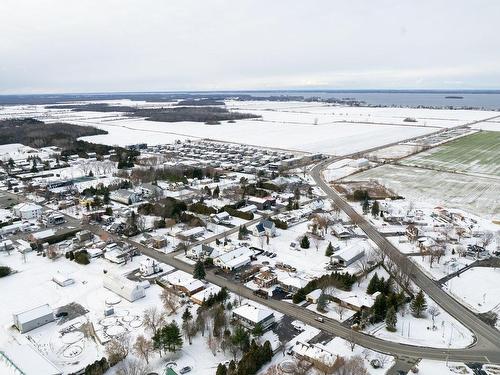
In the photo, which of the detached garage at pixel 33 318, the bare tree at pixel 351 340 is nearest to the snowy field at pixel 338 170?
the bare tree at pixel 351 340

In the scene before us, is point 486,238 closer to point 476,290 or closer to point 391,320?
point 476,290

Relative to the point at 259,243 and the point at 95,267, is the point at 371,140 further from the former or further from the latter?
the point at 95,267

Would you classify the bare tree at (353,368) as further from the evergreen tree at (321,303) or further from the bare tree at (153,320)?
the bare tree at (153,320)

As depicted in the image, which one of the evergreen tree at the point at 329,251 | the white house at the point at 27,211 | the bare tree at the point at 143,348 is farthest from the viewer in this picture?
the white house at the point at 27,211

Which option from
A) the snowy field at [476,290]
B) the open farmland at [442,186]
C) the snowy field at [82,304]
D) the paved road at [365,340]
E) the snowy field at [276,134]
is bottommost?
the snowy field at [82,304]

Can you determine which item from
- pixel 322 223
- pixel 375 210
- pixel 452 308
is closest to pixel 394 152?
pixel 375 210

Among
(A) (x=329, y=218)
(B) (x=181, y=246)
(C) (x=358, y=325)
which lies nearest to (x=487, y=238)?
(A) (x=329, y=218)

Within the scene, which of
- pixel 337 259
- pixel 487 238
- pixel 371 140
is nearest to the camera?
pixel 337 259
